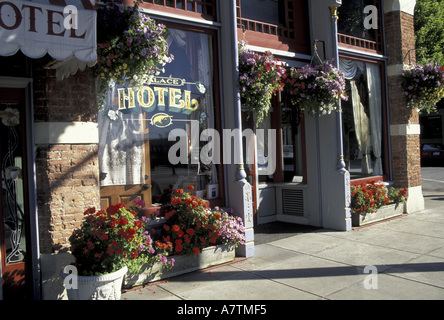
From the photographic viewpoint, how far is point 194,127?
6160mm

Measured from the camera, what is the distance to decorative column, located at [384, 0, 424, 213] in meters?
9.12

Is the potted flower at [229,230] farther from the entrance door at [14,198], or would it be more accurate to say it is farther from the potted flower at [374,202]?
the potted flower at [374,202]

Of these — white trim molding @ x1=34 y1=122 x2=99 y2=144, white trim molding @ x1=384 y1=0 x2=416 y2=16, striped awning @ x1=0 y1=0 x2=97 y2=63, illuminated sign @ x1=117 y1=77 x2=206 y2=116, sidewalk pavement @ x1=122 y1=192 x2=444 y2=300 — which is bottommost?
sidewalk pavement @ x1=122 y1=192 x2=444 y2=300

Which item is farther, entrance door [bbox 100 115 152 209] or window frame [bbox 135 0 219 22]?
window frame [bbox 135 0 219 22]

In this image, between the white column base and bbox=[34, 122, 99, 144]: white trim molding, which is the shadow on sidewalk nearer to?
the white column base

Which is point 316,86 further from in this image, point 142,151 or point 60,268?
point 60,268

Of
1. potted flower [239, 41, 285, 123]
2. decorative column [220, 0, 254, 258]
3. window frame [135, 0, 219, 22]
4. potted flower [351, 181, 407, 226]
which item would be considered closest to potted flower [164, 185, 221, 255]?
decorative column [220, 0, 254, 258]

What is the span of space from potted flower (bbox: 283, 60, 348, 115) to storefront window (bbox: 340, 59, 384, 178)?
1.37m

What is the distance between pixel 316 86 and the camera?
7070 millimetres

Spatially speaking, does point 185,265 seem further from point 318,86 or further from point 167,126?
point 318,86

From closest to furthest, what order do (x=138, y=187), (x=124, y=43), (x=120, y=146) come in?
(x=124, y=43), (x=120, y=146), (x=138, y=187)

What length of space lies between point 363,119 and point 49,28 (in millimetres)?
7134

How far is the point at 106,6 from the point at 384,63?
712cm

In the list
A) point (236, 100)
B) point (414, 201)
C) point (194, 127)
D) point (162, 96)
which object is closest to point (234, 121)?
point (236, 100)
